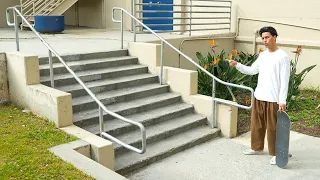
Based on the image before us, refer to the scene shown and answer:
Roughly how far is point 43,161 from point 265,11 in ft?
23.5

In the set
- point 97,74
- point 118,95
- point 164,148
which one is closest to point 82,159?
point 164,148

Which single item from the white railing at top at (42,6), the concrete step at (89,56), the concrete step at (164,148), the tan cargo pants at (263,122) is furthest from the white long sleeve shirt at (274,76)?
the white railing at top at (42,6)

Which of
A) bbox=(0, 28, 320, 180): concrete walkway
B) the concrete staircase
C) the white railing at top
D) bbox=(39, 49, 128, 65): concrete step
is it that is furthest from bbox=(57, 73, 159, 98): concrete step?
the white railing at top

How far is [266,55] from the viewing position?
447 centimetres

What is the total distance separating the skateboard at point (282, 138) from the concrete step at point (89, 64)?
3043 millimetres

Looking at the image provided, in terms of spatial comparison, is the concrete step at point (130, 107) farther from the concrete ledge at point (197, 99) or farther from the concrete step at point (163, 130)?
the concrete step at point (163, 130)

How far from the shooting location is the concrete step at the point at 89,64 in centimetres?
545

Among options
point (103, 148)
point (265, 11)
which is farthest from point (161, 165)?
point (265, 11)

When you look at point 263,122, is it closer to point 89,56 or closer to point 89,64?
point 89,64

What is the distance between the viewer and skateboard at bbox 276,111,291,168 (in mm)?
4285

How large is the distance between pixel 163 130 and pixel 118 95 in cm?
90

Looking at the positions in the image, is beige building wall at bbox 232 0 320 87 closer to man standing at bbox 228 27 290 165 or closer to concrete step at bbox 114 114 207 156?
concrete step at bbox 114 114 207 156

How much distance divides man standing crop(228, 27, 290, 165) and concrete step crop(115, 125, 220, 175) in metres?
0.97

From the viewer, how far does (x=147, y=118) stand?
5309 mm
